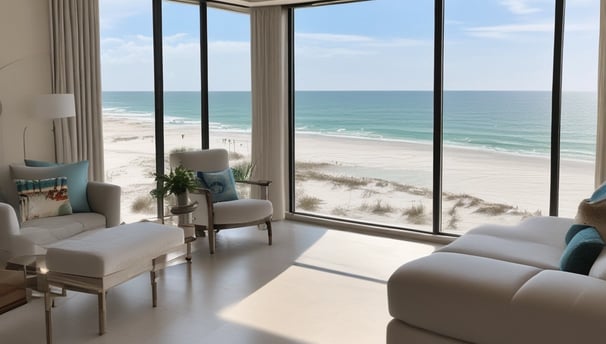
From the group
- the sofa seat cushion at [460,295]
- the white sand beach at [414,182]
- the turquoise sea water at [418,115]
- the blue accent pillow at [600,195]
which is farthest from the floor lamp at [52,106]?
the blue accent pillow at [600,195]

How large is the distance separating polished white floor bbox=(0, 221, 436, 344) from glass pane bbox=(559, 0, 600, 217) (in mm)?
4810

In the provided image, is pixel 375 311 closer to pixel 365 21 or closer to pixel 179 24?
pixel 179 24

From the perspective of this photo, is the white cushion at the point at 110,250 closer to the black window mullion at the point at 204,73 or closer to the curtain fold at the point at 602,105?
the black window mullion at the point at 204,73

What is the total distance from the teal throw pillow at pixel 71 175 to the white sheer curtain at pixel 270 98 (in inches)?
98.3

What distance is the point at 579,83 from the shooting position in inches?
383

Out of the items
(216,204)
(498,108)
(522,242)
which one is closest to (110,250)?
(216,204)

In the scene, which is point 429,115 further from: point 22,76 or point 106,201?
point 22,76

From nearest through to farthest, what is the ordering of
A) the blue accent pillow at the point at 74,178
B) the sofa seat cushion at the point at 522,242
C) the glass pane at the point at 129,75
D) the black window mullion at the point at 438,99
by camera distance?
the sofa seat cushion at the point at 522,242, the blue accent pillow at the point at 74,178, the black window mullion at the point at 438,99, the glass pane at the point at 129,75

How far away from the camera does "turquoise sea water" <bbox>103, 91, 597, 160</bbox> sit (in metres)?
8.27

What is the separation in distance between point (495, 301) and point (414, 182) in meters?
10.1

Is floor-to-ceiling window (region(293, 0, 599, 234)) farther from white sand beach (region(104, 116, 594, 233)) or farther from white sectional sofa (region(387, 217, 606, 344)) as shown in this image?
white sectional sofa (region(387, 217, 606, 344))

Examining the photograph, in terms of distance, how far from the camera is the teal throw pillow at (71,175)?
5.06 m

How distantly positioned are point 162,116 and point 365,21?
8529mm

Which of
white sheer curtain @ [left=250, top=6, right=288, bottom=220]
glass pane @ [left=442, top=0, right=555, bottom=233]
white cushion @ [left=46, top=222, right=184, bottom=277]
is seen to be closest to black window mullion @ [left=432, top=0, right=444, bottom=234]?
white sheer curtain @ [left=250, top=6, right=288, bottom=220]
